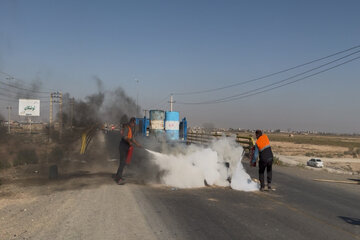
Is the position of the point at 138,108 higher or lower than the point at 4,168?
higher

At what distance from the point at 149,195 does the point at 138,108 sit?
1983 inches

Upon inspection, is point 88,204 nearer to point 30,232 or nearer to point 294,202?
point 30,232

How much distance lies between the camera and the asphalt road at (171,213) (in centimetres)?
501

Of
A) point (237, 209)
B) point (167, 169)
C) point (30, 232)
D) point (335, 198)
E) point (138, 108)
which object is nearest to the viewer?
point (30, 232)

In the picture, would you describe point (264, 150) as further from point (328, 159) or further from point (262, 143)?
point (328, 159)

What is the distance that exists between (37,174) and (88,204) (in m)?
5.69

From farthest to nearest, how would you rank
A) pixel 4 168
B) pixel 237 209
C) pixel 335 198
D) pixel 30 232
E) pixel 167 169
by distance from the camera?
pixel 4 168 < pixel 167 169 < pixel 335 198 < pixel 237 209 < pixel 30 232

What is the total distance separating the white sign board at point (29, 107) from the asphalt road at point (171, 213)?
43852 millimetres

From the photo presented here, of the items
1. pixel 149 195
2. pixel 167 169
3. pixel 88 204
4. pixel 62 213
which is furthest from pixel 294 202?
pixel 62 213

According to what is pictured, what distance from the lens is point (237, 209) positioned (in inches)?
261

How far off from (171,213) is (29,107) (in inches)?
1941

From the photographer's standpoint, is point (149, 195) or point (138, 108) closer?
point (149, 195)

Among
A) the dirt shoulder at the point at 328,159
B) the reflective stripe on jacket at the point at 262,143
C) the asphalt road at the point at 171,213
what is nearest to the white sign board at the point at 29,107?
the dirt shoulder at the point at 328,159

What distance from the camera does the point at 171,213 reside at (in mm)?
6215
